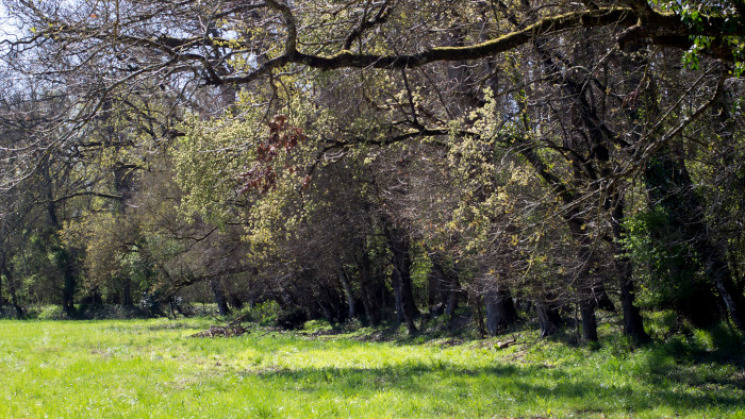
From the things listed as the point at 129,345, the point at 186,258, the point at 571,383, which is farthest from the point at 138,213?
the point at 571,383

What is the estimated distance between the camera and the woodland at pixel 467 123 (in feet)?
24.4

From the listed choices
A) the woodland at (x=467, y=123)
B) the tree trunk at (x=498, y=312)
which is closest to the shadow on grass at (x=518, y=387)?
the woodland at (x=467, y=123)

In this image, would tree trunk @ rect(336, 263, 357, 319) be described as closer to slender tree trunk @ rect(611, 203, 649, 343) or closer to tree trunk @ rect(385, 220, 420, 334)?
tree trunk @ rect(385, 220, 420, 334)

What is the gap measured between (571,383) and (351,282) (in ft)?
62.3

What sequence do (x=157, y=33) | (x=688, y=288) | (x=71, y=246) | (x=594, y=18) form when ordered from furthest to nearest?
(x=71, y=246) < (x=688, y=288) < (x=157, y=33) < (x=594, y=18)

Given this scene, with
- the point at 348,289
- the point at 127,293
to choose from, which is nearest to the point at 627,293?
the point at 348,289

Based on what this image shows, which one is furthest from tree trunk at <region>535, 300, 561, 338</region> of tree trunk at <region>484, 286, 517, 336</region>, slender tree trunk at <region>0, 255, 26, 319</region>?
slender tree trunk at <region>0, 255, 26, 319</region>

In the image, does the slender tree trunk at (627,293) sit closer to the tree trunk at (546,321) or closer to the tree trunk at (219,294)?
the tree trunk at (546,321)

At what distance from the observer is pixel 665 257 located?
10266 millimetres

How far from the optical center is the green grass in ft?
25.7

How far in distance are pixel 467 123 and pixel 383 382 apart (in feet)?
19.8

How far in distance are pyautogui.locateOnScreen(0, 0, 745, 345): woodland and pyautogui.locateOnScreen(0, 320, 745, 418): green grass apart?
1367 millimetres

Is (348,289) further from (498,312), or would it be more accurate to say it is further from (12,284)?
(12,284)

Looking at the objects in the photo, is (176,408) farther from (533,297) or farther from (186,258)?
(186,258)
